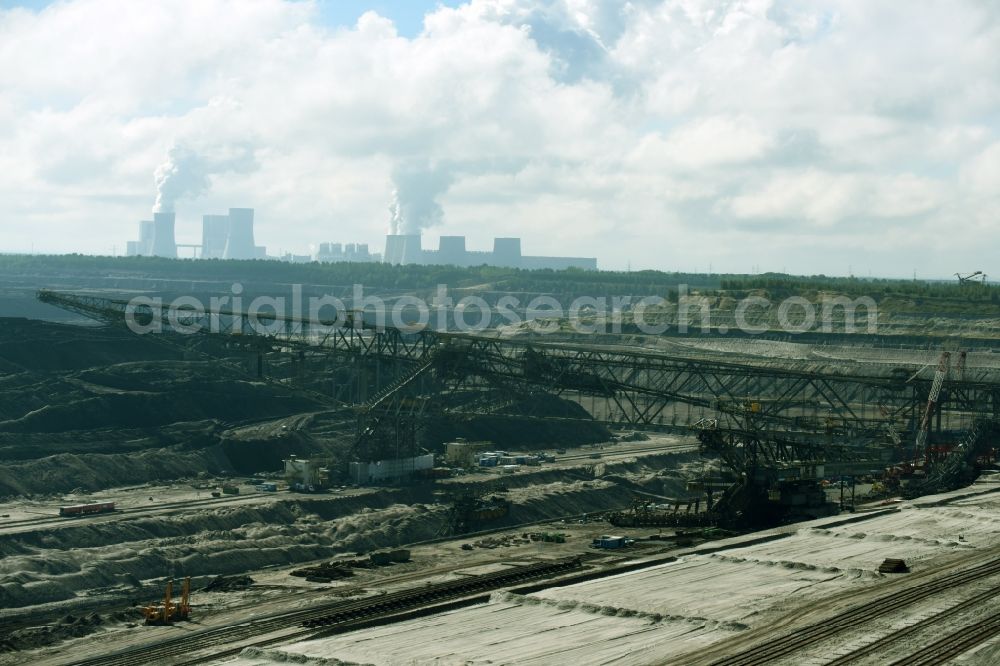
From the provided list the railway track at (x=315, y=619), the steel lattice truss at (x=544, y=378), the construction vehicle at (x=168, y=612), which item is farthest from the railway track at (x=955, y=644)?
the steel lattice truss at (x=544, y=378)

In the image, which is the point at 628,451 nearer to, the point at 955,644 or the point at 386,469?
the point at 386,469

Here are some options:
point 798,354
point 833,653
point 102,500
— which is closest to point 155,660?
point 833,653

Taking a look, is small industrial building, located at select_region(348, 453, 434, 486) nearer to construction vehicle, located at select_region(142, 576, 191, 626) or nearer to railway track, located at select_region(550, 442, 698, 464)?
railway track, located at select_region(550, 442, 698, 464)

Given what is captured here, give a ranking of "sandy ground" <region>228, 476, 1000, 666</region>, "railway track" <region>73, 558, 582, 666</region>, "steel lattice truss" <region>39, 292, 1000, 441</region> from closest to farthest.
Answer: "sandy ground" <region>228, 476, 1000, 666</region> → "railway track" <region>73, 558, 582, 666</region> → "steel lattice truss" <region>39, 292, 1000, 441</region>

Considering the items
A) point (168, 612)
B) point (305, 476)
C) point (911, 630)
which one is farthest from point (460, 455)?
point (911, 630)

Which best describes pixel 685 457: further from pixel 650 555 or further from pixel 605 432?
pixel 650 555

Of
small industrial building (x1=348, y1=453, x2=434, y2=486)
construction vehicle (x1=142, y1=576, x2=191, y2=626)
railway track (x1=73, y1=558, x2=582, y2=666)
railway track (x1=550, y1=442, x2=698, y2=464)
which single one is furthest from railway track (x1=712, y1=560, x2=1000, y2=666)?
railway track (x1=550, y1=442, x2=698, y2=464)
